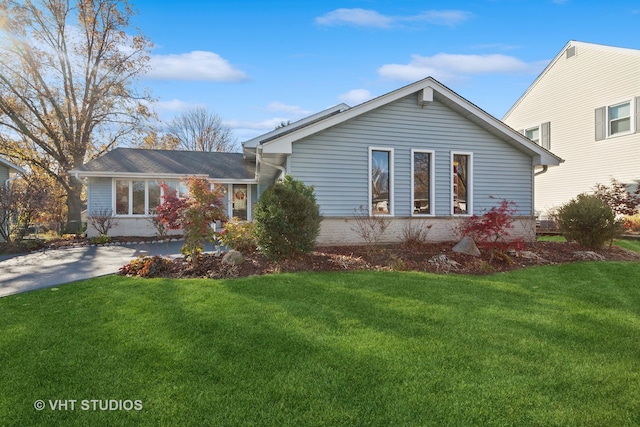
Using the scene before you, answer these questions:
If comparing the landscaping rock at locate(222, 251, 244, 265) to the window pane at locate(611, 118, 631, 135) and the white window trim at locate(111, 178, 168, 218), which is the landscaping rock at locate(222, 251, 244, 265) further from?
the window pane at locate(611, 118, 631, 135)

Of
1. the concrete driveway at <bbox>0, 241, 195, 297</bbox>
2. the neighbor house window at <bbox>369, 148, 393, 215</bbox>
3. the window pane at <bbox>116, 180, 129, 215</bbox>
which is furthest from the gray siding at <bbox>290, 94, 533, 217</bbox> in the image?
the window pane at <bbox>116, 180, 129, 215</bbox>

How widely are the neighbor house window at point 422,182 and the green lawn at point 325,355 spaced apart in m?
5.09

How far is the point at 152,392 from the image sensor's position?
8.98 feet

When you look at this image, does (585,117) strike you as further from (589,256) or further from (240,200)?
(240,200)

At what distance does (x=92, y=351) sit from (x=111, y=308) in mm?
1430

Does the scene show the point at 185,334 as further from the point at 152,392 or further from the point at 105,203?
the point at 105,203

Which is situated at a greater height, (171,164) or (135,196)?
(171,164)

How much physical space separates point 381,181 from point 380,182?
0.05 m

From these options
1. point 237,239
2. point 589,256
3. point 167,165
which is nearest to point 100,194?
point 167,165

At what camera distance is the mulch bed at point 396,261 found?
7074 mm

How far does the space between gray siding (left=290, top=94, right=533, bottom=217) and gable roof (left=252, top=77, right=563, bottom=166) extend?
228 millimetres

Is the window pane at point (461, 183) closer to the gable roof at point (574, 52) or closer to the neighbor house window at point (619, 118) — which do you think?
the neighbor house window at point (619, 118)

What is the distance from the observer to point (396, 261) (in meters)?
7.44

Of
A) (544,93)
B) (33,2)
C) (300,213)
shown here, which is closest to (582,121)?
(544,93)
